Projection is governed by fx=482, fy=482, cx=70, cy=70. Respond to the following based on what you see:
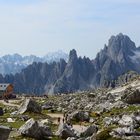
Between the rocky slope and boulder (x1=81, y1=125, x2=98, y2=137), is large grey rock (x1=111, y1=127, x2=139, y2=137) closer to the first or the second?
the rocky slope

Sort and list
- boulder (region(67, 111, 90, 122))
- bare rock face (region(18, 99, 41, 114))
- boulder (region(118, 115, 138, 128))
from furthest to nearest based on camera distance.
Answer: bare rock face (region(18, 99, 41, 114)), boulder (region(67, 111, 90, 122)), boulder (region(118, 115, 138, 128))

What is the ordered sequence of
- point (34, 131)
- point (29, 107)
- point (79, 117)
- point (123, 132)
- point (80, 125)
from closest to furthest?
point (123, 132)
point (34, 131)
point (80, 125)
point (79, 117)
point (29, 107)

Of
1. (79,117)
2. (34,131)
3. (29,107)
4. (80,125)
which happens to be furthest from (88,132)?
(29,107)

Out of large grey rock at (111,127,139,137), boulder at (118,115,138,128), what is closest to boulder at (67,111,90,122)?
boulder at (118,115,138,128)

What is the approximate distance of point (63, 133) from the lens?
49.8 metres

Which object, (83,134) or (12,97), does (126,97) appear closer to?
(83,134)

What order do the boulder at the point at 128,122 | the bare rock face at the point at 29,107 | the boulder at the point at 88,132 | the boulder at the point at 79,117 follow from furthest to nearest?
the bare rock face at the point at 29,107, the boulder at the point at 79,117, the boulder at the point at 128,122, the boulder at the point at 88,132

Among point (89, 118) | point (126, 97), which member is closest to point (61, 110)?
point (126, 97)

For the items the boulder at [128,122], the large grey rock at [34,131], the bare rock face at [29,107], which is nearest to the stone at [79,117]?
the bare rock face at [29,107]

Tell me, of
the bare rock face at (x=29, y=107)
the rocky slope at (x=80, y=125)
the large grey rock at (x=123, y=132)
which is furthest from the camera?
the bare rock face at (x=29, y=107)

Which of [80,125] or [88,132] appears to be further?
[80,125]

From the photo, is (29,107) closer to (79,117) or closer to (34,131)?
(79,117)

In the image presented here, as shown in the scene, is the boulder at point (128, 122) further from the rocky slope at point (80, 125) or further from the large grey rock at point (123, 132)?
the large grey rock at point (123, 132)

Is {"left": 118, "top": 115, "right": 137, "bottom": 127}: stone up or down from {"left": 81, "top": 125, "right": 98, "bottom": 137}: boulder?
up
